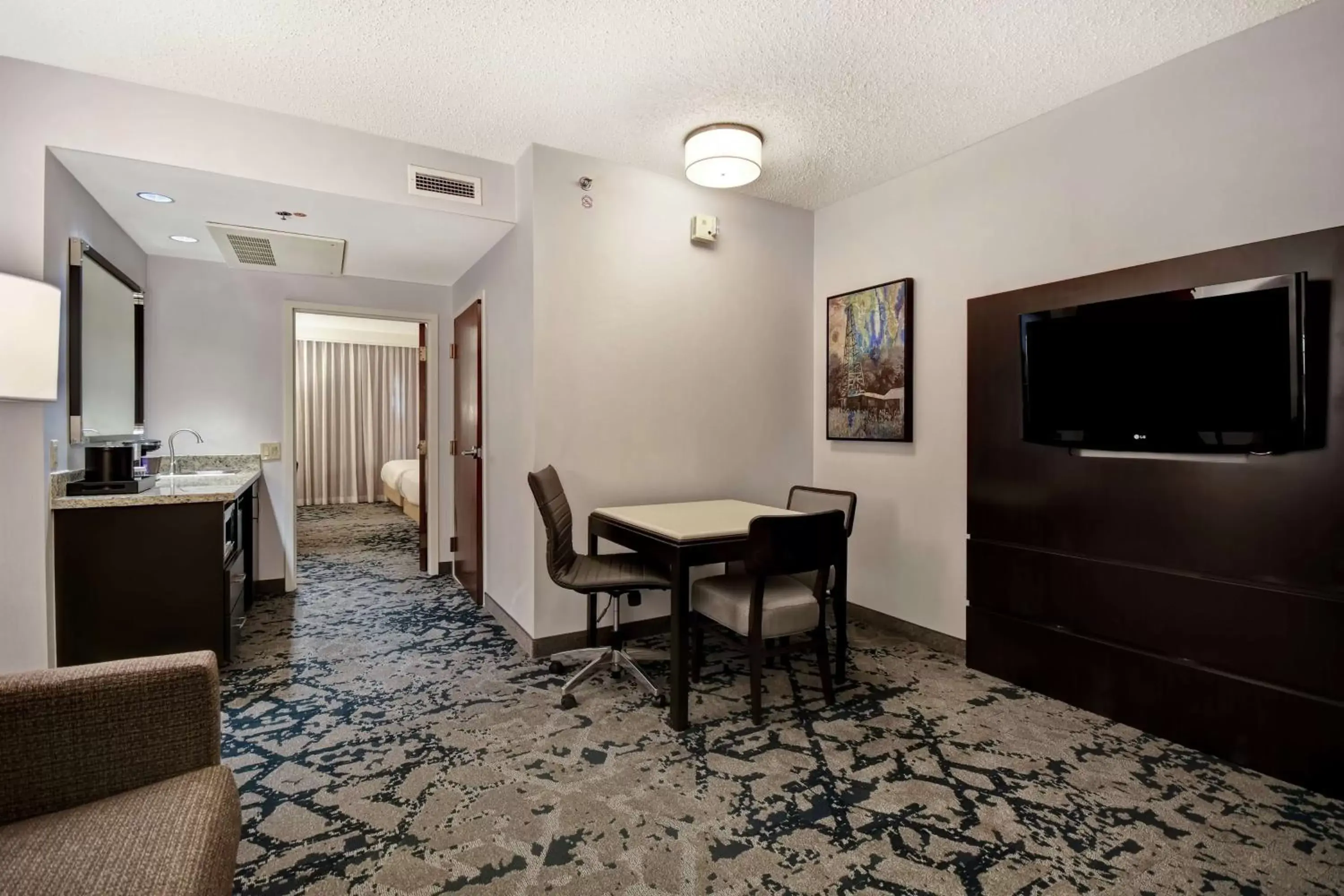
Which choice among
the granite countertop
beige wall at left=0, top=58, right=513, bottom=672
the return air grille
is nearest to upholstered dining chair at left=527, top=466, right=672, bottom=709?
the granite countertop

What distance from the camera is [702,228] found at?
146 inches

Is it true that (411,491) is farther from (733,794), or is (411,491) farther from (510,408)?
(733,794)

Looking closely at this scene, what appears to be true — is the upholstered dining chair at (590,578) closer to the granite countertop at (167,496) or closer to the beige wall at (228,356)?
the granite countertop at (167,496)

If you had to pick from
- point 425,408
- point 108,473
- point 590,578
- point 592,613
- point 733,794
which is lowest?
point 733,794

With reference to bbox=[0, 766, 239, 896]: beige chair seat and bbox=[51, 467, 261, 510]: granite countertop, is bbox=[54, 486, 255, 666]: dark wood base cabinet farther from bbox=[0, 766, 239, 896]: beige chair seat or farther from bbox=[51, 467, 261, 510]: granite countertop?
bbox=[0, 766, 239, 896]: beige chair seat

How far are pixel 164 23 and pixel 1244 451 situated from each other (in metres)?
4.22

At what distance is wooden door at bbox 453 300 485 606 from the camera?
13.6 feet

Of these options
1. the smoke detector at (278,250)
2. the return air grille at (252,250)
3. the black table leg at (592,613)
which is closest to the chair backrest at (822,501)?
the black table leg at (592,613)

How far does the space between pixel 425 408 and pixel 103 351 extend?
204 cm

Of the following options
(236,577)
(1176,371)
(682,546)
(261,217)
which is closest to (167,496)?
(236,577)

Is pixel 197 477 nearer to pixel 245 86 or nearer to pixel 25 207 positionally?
pixel 25 207

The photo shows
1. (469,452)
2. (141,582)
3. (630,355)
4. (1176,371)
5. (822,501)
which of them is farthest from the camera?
(469,452)

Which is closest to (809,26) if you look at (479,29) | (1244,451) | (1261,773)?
(479,29)

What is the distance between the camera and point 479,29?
7.63 ft
